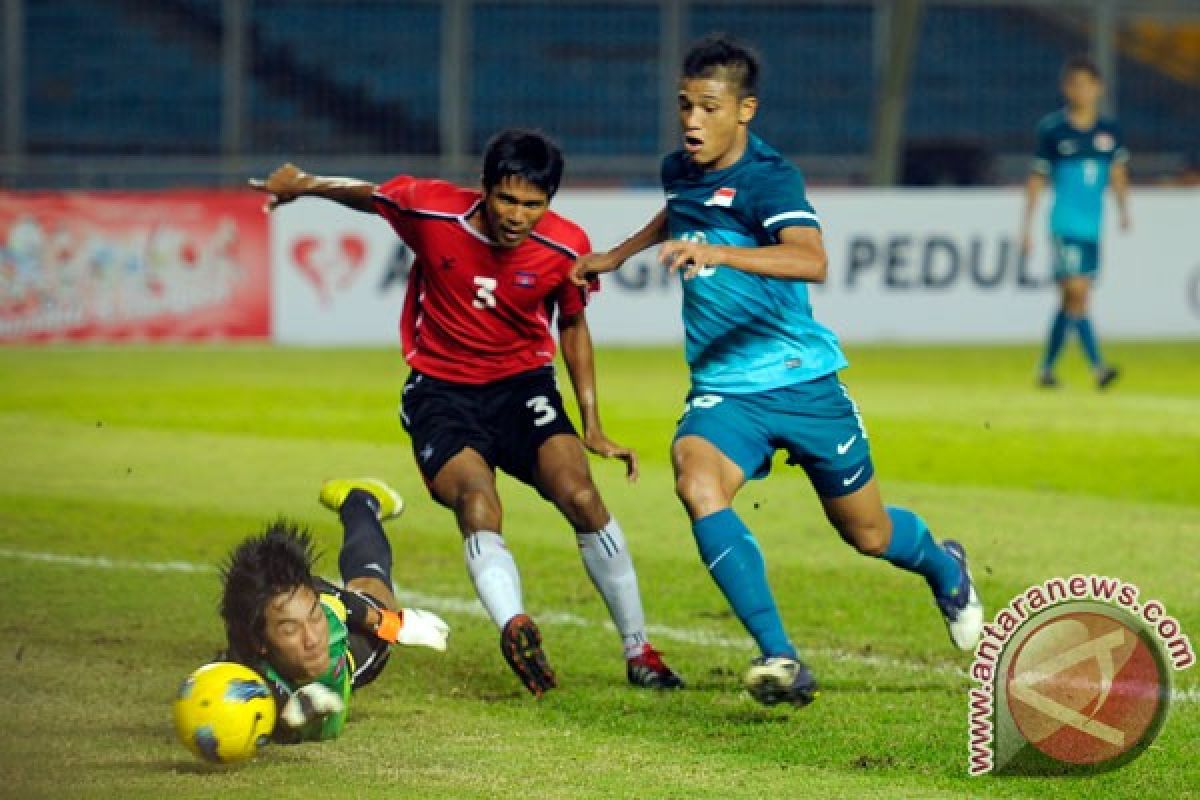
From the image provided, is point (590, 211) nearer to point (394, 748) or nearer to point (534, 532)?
point (534, 532)


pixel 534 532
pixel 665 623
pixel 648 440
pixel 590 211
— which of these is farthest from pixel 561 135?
pixel 665 623

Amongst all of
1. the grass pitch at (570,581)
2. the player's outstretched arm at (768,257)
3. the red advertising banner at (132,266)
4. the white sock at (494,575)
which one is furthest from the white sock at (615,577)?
the red advertising banner at (132,266)

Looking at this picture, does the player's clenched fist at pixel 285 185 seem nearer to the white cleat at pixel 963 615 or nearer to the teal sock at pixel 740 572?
the teal sock at pixel 740 572

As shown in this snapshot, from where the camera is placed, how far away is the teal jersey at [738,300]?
6.68 metres

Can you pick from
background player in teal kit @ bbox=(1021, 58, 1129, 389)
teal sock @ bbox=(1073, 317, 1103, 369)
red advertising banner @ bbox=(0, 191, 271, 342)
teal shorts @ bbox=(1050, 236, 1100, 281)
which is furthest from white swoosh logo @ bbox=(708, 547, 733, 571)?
red advertising banner @ bbox=(0, 191, 271, 342)

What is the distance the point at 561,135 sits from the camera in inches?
990

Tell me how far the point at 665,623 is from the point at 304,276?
44.0 feet

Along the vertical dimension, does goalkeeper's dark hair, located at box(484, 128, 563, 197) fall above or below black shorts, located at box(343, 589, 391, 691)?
above

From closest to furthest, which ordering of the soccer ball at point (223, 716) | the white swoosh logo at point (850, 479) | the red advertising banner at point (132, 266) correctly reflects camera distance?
the soccer ball at point (223, 716), the white swoosh logo at point (850, 479), the red advertising banner at point (132, 266)

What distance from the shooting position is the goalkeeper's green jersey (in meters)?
6.04

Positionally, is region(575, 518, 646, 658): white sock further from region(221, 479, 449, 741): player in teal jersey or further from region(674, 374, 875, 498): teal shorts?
region(221, 479, 449, 741): player in teal jersey

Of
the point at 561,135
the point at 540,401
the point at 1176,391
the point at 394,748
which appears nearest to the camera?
the point at 394,748

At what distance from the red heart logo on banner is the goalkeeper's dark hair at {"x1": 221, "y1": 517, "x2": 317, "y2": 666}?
15.0 m

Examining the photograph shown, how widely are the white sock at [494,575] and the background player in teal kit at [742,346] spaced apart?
610mm
